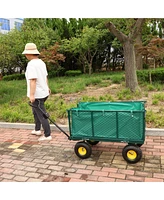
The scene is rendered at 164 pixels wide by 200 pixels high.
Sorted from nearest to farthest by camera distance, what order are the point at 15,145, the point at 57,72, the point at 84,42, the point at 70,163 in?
1. the point at 70,163
2. the point at 15,145
3. the point at 84,42
4. the point at 57,72

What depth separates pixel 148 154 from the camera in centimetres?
335

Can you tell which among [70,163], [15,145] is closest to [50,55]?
[15,145]

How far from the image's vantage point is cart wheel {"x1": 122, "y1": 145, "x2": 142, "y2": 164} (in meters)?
3.06

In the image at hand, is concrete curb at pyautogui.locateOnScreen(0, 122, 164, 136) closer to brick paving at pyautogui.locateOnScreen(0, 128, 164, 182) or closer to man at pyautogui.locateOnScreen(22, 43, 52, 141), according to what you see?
brick paving at pyautogui.locateOnScreen(0, 128, 164, 182)

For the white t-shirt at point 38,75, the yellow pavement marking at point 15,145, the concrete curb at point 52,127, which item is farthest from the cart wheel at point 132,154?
the yellow pavement marking at point 15,145

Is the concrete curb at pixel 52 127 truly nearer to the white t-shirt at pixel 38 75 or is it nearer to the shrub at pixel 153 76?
the white t-shirt at pixel 38 75

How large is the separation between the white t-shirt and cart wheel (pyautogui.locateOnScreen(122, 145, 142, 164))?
5.48 ft

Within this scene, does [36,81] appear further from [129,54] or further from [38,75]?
[129,54]

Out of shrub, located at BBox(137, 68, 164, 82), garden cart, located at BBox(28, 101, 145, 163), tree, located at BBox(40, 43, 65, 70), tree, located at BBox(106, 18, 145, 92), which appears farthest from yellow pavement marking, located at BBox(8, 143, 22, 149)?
tree, located at BBox(40, 43, 65, 70)

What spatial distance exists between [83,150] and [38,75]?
1.42 meters

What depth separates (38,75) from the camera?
3.86 metres

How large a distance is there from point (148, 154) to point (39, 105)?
1.88 metres

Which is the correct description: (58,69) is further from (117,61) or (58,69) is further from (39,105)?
(39,105)

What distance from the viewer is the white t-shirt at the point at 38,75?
3.75m
